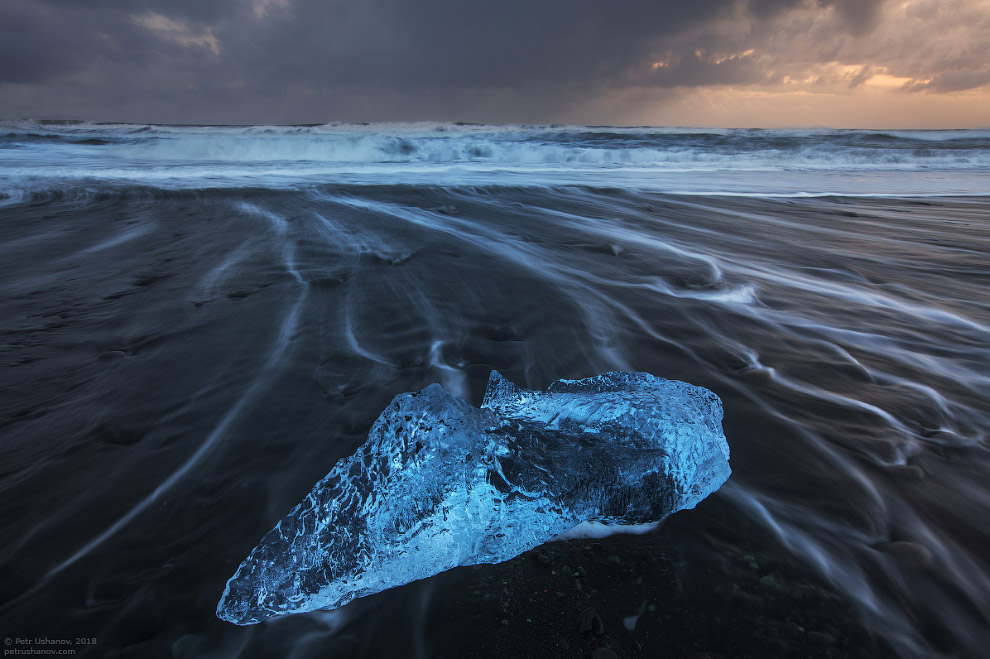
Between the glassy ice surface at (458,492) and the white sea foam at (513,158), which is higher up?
the glassy ice surface at (458,492)

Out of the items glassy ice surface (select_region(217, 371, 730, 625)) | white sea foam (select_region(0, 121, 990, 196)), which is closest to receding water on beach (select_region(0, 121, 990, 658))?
glassy ice surface (select_region(217, 371, 730, 625))

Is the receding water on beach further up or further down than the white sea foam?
further up

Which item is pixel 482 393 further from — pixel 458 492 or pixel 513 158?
pixel 513 158

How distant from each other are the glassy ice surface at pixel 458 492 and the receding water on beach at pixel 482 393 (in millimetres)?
61

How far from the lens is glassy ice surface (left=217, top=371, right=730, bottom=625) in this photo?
42.4 inches

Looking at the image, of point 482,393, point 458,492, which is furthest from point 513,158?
point 458,492

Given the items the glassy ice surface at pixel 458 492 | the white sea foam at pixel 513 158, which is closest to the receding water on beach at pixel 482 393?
the glassy ice surface at pixel 458 492

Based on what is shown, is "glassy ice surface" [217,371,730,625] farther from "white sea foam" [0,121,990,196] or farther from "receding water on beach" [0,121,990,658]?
"white sea foam" [0,121,990,196]

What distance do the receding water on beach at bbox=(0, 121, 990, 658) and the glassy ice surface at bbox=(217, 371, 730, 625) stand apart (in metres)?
0.06

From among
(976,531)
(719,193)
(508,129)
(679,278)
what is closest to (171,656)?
(976,531)

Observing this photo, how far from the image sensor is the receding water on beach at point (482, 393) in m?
1.05

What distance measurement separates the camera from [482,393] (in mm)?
1894

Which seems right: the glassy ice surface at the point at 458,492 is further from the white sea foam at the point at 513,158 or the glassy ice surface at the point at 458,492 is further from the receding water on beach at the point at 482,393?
the white sea foam at the point at 513,158

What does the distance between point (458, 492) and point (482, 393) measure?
76 cm
